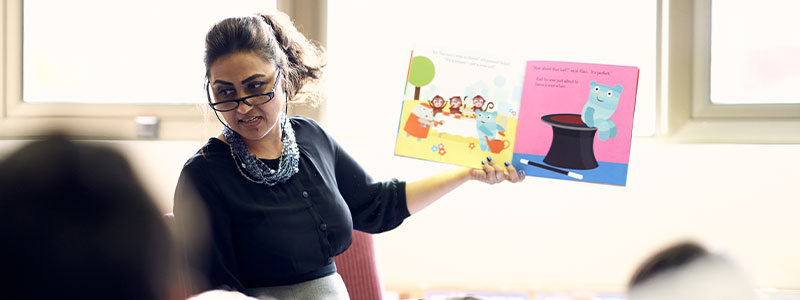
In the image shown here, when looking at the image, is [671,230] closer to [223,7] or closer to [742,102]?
[742,102]

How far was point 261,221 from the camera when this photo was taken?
51.3 inches

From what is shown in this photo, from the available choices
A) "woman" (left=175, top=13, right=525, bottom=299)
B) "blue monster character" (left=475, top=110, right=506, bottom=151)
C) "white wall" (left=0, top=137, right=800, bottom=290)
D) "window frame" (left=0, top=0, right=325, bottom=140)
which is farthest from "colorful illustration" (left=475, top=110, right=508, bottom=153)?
"window frame" (left=0, top=0, right=325, bottom=140)

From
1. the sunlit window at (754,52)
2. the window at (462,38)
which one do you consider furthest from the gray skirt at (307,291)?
the sunlit window at (754,52)

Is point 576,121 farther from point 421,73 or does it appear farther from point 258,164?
point 258,164

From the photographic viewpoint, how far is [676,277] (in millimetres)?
372

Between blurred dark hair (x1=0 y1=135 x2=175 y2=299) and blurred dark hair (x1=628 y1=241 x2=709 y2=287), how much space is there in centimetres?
28

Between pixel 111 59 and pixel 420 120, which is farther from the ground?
pixel 111 59

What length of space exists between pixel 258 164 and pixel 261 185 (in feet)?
0.18

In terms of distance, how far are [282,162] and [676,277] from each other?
1119 millimetres

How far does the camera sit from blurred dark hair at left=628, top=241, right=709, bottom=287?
37cm

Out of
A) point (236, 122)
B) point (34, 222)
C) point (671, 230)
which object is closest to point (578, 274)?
point (671, 230)

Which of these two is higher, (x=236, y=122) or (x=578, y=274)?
(x=236, y=122)

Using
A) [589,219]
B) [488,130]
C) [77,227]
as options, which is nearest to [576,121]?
[488,130]

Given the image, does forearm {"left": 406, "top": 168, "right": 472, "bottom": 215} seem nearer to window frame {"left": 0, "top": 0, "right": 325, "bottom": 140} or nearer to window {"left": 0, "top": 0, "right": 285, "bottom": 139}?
window frame {"left": 0, "top": 0, "right": 325, "bottom": 140}
